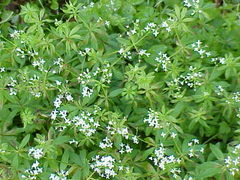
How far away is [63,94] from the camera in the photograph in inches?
190

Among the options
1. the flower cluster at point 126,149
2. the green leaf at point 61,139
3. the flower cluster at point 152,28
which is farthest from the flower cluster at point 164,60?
the green leaf at point 61,139

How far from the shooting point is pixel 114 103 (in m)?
5.12

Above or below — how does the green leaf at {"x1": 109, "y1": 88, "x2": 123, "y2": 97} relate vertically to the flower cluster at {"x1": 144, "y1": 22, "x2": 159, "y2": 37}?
below

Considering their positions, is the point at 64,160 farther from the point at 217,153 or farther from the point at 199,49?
the point at 199,49

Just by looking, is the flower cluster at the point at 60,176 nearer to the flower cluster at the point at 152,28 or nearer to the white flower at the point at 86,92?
the white flower at the point at 86,92

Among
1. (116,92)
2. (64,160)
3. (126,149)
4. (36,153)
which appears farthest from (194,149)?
(36,153)

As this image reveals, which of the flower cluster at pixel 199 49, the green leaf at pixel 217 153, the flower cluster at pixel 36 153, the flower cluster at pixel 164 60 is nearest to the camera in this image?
the flower cluster at pixel 36 153

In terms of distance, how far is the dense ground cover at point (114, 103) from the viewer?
15.0 ft

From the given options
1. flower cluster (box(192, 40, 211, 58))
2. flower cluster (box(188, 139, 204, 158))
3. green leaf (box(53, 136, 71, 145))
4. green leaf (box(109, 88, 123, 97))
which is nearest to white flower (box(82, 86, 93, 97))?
green leaf (box(109, 88, 123, 97))

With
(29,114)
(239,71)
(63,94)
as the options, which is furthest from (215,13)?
(29,114)

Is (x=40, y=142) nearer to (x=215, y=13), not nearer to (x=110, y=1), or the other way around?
(x=110, y=1)

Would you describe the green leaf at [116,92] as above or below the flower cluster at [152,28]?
below

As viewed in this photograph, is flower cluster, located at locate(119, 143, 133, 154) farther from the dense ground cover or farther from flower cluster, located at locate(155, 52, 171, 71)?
flower cluster, located at locate(155, 52, 171, 71)

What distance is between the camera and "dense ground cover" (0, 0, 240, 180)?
4.57m
